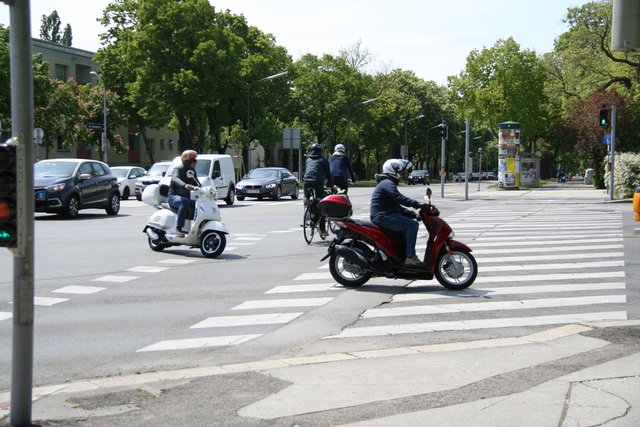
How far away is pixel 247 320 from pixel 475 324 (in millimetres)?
2310

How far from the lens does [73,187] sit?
73.4 feet

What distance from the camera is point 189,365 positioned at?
20.7ft

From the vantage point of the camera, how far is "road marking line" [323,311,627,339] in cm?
747

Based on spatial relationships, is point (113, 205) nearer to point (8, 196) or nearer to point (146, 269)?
point (146, 269)

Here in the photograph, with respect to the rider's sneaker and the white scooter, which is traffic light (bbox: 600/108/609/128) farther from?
the rider's sneaker

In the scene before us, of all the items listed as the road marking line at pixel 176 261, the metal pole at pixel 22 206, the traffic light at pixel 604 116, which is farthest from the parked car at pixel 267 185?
the metal pole at pixel 22 206

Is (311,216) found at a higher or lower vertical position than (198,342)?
higher

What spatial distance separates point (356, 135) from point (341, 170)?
213 feet

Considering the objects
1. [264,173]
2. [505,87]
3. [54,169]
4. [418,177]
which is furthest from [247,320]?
[418,177]

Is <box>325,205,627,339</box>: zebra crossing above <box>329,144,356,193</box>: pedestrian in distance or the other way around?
the other way around

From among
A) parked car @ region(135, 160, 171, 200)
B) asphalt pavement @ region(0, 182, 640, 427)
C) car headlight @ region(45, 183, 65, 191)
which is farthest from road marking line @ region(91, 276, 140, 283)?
parked car @ region(135, 160, 171, 200)

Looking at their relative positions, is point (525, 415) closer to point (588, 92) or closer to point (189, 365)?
point (189, 365)

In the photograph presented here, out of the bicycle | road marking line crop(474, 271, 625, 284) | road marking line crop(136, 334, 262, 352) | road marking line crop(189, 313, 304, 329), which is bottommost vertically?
road marking line crop(136, 334, 262, 352)

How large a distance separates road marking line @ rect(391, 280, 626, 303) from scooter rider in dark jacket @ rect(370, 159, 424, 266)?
1.63ft
